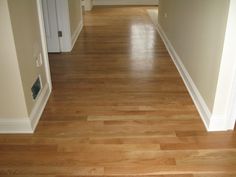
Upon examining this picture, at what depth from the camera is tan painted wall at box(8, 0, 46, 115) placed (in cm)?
188

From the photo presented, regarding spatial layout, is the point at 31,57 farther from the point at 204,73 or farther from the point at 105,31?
the point at 105,31

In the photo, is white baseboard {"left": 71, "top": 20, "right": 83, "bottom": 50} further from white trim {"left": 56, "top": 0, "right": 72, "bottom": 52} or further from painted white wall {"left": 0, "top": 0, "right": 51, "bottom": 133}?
painted white wall {"left": 0, "top": 0, "right": 51, "bottom": 133}

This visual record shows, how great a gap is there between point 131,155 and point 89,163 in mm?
304

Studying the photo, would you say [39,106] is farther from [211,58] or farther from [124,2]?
[124,2]

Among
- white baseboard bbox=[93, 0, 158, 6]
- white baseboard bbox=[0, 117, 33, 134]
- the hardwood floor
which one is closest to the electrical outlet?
the hardwood floor

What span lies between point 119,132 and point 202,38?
1094 millimetres

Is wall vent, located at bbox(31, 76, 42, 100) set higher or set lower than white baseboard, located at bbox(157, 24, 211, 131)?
higher

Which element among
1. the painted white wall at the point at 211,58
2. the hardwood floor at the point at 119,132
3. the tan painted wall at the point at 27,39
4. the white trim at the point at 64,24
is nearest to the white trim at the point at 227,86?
the painted white wall at the point at 211,58

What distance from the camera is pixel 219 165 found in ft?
6.02

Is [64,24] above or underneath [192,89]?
above

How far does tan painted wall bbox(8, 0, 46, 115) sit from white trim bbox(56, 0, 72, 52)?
137 centimetres

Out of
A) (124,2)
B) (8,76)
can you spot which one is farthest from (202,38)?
(124,2)

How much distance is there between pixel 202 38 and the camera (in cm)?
236

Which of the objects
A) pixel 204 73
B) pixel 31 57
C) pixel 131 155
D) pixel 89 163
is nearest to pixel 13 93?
pixel 31 57
